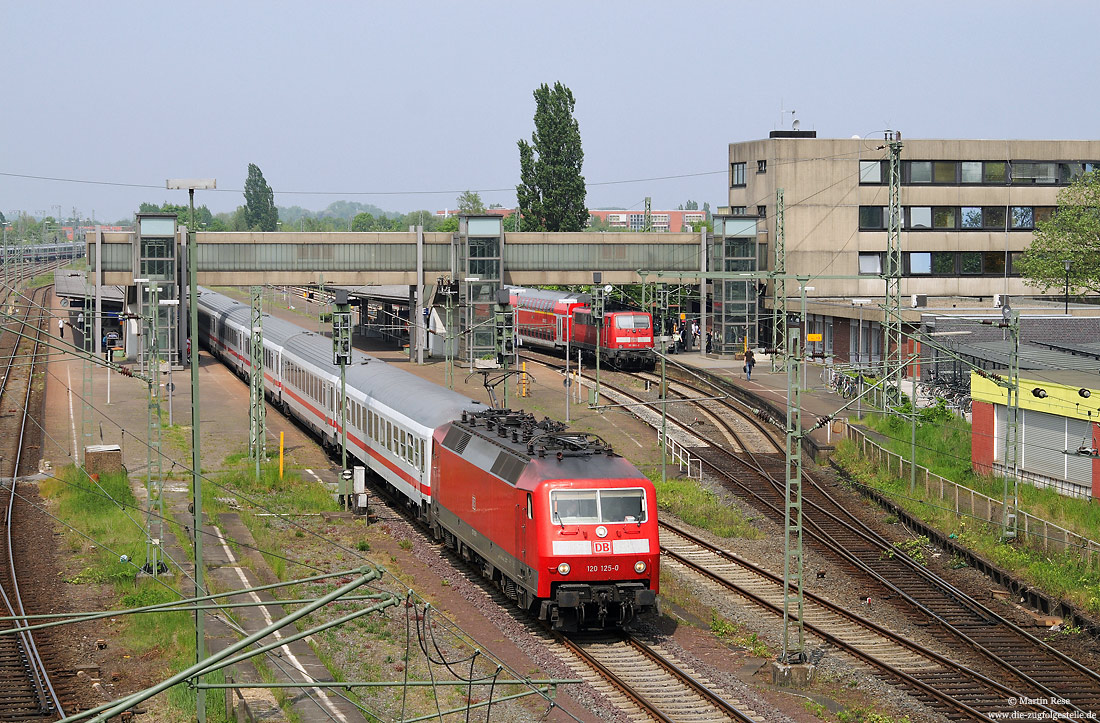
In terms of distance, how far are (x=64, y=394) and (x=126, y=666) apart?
40385mm

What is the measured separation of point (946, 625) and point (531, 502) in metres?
9.28

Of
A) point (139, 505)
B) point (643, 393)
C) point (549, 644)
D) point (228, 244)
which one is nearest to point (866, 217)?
point (643, 393)

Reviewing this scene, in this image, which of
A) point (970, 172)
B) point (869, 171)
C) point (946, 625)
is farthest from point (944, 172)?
point (946, 625)

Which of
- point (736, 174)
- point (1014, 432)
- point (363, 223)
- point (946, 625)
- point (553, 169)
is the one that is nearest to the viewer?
point (946, 625)

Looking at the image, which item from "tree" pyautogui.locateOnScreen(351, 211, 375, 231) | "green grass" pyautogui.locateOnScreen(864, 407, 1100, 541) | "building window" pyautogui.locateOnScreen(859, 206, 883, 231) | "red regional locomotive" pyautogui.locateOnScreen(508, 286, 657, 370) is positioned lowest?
"green grass" pyautogui.locateOnScreen(864, 407, 1100, 541)

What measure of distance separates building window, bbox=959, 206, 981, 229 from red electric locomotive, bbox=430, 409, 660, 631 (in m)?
56.4

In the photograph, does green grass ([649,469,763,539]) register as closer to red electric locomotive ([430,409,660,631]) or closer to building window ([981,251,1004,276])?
red electric locomotive ([430,409,660,631])

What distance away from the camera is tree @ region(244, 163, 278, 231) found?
164m

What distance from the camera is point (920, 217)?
72.8 meters

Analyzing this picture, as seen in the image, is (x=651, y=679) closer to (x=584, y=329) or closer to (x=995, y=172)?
(x=584, y=329)

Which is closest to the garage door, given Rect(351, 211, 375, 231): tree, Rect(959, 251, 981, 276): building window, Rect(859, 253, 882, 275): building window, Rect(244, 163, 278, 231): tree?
Rect(859, 253, 882, 275): building window

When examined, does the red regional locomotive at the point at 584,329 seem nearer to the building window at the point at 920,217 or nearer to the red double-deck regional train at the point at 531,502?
the building window at the point at 920,217

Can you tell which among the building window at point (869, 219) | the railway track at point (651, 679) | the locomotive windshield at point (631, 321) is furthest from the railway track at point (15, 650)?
the building window at point (869, 219)

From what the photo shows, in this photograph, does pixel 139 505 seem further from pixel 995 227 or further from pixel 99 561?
pixel 995 227
